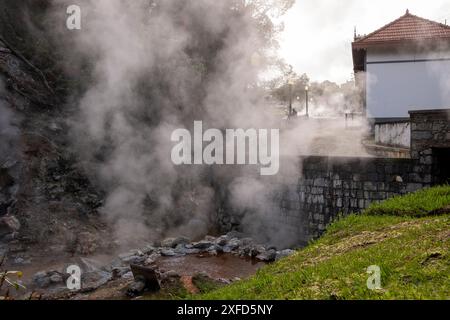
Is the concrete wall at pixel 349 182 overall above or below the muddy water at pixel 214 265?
above

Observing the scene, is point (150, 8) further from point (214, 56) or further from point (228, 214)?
point (228, 214)

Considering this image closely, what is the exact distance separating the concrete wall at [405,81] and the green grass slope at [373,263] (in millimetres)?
9915

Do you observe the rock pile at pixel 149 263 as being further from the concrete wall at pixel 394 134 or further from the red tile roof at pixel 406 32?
the red tile roof at pixel 406 32

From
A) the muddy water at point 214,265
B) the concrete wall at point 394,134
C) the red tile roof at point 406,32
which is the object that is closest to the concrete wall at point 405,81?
the red tile roof at point 406,32

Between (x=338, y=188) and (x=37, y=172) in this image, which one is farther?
(x=37, y=172)

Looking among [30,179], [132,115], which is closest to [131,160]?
[132,115]

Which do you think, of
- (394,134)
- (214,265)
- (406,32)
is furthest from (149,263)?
(406,32)

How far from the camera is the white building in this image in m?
14.2

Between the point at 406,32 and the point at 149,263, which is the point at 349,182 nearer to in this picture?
the point at 149,263

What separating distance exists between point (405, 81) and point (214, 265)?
1128 cm

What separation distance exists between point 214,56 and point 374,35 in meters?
6.68

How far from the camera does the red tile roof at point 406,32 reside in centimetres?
1411

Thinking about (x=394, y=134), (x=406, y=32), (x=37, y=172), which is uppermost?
(x=406, y=32)

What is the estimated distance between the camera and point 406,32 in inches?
570
